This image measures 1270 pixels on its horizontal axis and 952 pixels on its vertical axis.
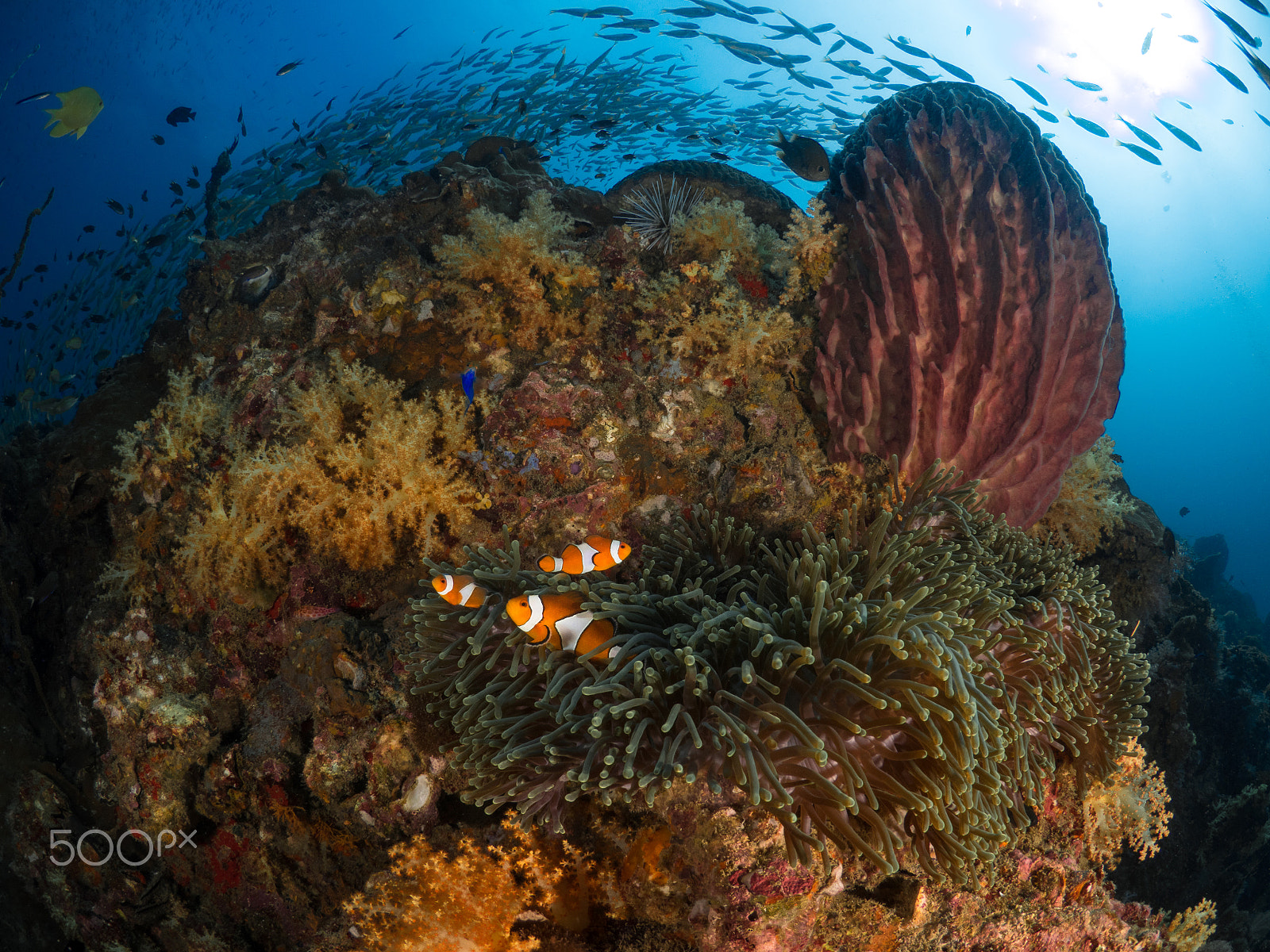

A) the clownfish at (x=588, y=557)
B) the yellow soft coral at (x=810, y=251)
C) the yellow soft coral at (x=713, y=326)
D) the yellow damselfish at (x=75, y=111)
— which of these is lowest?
the clownfish at (x=588, y=557)

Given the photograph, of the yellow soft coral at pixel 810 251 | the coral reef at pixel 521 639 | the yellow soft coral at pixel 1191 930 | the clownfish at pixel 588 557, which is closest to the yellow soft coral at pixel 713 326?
the coral reef at pixel 521 639

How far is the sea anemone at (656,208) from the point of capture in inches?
170

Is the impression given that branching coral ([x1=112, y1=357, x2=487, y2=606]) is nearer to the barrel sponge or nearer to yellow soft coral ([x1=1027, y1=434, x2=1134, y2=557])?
the barrel sponge

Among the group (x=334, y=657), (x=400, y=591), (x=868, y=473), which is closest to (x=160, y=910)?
(x=334, y=657)

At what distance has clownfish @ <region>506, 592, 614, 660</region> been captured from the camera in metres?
2.10

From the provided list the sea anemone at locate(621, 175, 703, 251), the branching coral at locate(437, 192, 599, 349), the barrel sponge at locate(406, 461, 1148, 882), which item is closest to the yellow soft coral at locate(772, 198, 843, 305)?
the sea anemone at locate(621, 175, 703, 251)

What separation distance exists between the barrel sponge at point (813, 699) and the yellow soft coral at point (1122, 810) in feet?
0.50

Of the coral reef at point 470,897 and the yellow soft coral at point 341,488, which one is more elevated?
the yellow soft coral at point 341,488

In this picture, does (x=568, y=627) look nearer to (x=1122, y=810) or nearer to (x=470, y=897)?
(x=470, y=897)

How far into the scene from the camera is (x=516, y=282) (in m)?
3.58

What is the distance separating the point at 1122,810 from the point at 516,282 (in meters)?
4.54

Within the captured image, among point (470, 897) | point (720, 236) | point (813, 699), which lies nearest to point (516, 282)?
point (720, 236)

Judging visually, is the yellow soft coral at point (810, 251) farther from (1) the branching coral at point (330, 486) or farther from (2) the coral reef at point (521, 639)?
(1) the branching coral at point (330, 486)

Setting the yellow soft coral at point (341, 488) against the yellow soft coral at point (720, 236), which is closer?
the yellow soft coral at point (341, 488)
